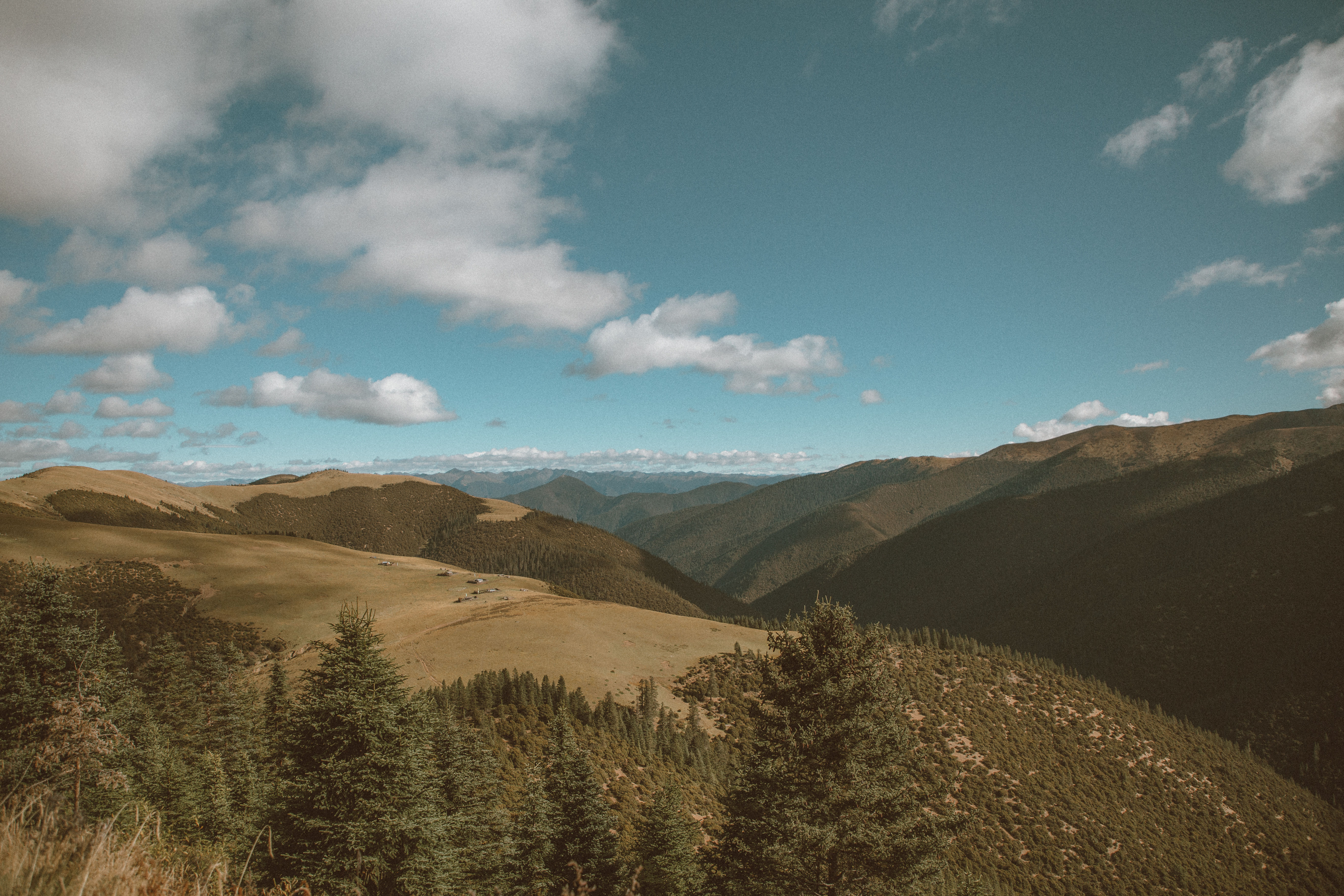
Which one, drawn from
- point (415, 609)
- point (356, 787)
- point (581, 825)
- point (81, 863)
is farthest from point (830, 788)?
point (415, 609)

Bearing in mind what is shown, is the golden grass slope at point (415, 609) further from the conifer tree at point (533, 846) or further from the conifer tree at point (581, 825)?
the conifer tree at point (581, 825)

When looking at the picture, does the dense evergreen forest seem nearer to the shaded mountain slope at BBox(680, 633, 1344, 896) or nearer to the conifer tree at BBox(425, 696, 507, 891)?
the conifer tree at BBox(425, 696, 507, 891)

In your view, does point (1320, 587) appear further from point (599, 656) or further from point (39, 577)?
point (39, 577)

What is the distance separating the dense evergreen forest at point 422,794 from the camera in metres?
13.9

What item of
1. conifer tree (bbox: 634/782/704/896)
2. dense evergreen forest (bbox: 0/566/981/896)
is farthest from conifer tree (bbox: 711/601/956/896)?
conifer tree (bbox: 634/782/704/896)

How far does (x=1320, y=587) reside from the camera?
183500 mm

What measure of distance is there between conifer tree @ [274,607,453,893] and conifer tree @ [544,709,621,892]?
9127mm

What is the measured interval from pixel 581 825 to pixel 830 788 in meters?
16.2

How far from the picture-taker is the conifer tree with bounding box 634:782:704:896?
2541 cm

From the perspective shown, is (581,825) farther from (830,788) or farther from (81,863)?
(81,863)

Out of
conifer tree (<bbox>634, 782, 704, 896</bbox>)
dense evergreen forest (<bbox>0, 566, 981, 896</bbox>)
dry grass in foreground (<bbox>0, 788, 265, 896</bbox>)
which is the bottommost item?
conifer tree (<bbox>634, 782, 704, 896</bbox>)

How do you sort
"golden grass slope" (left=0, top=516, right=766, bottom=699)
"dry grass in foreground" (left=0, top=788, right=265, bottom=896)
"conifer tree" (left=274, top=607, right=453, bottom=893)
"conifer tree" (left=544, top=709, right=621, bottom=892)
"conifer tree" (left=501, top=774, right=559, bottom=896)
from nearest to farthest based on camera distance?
"dry grass in foreground" (left=0, top=788, right=265, bottom=896)
"conifer tree" (left=274, top=607, right=453, bottom=893)
"conifer tree" (left=501, top=774, right=559, bottom=896)
"conifer tree" (left=544, top=709, right=621, bottom=892)
"golden grass slope" (left=0, top=516, right=766, bottom=699)

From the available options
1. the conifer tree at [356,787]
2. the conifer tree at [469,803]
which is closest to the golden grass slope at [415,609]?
the conifer tree at [469,803]

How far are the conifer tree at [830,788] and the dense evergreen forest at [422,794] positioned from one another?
0.05 m
